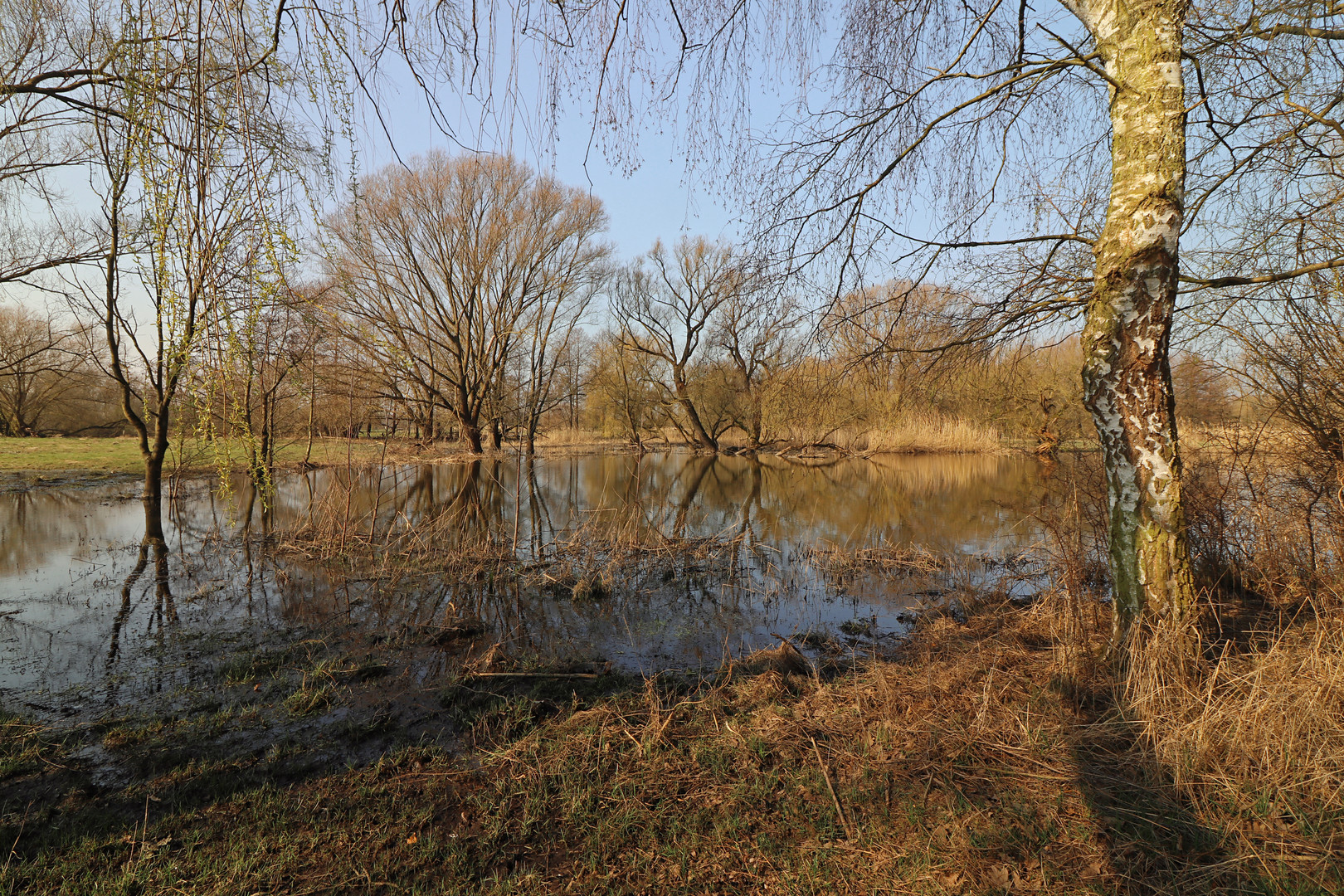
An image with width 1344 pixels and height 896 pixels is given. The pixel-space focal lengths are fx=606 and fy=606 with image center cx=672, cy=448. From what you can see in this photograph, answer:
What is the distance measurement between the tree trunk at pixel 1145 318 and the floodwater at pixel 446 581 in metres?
2.32

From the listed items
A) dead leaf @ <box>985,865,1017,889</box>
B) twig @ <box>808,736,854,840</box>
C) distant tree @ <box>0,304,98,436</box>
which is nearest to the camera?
dead leaf @ <box>985,865,1017,889</box>

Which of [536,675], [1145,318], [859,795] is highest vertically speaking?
[1145,318]

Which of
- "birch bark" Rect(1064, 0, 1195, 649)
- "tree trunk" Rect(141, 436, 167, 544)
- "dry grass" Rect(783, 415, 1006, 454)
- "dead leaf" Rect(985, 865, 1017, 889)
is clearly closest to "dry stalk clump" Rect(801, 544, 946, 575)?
"birch bark" Rect(1064, 0, 1195, 649)

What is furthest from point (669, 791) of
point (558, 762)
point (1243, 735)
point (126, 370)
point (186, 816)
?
point (126, 370)

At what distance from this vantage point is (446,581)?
711cm

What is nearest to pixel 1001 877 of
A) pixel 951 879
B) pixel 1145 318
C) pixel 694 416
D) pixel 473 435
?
pixel 951 879

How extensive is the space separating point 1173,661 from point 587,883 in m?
2.82

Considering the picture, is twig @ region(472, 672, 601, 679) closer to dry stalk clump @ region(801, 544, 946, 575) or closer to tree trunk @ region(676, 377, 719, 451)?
dry stalk clump @ region(801, 544, 946, 575)

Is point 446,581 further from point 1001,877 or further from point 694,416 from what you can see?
point 694,416

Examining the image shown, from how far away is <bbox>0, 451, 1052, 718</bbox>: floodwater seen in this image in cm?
492

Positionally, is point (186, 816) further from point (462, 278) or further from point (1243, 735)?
point (462, 278)

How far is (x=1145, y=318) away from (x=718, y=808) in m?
3.05

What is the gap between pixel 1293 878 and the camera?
1.95m

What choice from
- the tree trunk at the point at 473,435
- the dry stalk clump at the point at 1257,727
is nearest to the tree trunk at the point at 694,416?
the tree trunk at the point at 473,435
